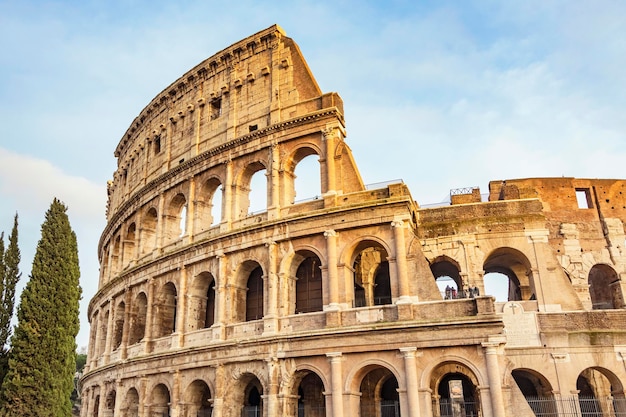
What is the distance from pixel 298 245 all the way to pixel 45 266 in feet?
31.0

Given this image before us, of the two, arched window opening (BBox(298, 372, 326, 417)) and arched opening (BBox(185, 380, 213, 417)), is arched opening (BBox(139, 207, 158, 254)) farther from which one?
arched window opening (BBox(298, 372, 326, 417))

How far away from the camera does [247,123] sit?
20906mm

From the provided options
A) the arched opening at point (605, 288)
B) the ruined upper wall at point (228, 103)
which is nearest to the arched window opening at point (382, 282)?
the ruined upper wall at point (228, 103)

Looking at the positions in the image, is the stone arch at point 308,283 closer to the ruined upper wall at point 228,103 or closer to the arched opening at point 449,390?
the arched opening at point 449,390

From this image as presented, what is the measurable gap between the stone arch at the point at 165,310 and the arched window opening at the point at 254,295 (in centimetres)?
343

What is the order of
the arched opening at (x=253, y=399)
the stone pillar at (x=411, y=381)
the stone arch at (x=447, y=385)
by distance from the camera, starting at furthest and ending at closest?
1. the arched opening at (x=253, y=399)
2. the stone arch at (x=447, y=385)
3. the stone pillar at (x=411, y=381)

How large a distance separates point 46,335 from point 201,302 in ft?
17.6

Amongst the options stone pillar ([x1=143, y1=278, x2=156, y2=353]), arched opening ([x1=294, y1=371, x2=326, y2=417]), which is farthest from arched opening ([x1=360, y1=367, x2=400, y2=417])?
stone pillar ([x1=143, y1=278, x2=156, y2=353])

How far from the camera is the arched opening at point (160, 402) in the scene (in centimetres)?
1997

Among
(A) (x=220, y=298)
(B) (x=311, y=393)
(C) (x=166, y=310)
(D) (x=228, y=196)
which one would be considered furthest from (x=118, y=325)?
(B) (x=311, y=393)

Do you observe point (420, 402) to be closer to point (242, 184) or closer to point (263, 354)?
point (263, 354)

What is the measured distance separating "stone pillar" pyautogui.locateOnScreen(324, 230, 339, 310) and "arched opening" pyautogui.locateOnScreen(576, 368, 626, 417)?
788 cm

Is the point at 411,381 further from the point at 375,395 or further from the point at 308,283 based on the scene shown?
the point at 308,283

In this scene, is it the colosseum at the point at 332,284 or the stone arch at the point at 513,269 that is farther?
the stone arch at the point at 513,269
